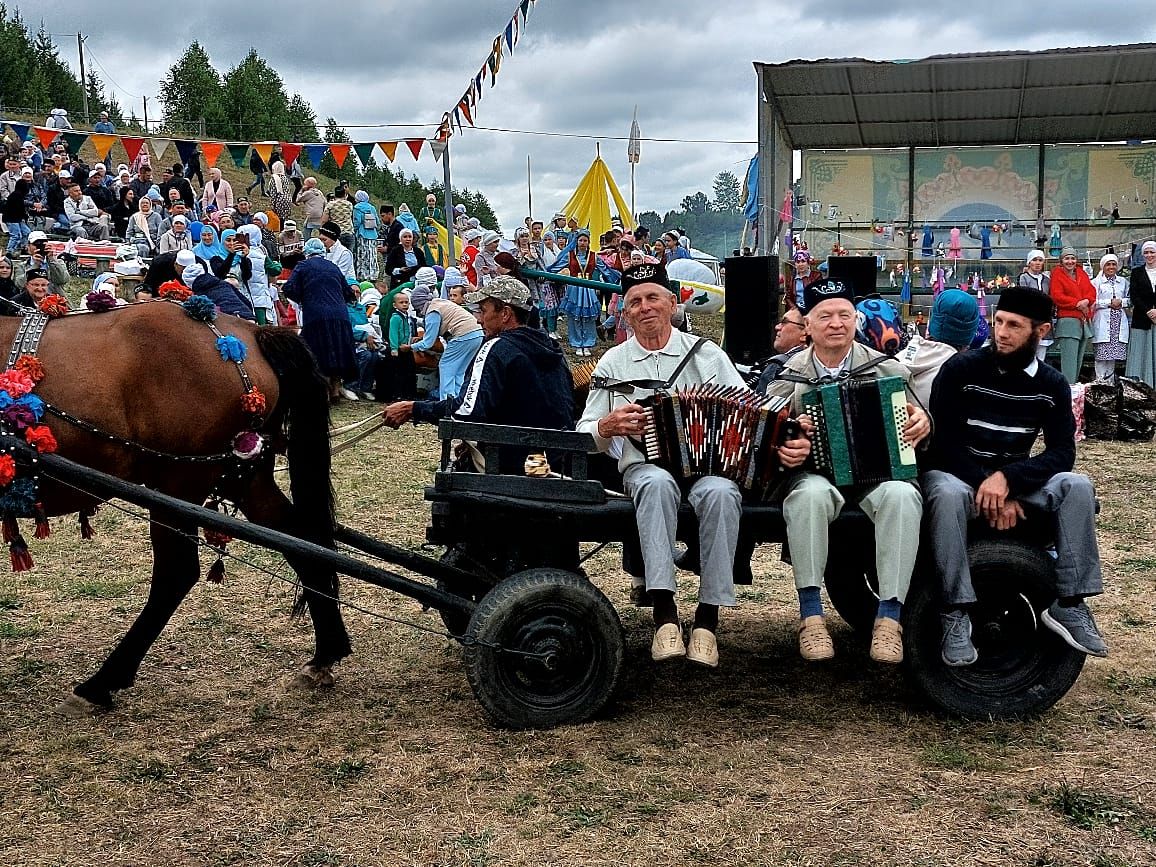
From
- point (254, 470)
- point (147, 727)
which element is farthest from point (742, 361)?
point (147, 727)

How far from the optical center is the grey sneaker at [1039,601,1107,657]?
429cm

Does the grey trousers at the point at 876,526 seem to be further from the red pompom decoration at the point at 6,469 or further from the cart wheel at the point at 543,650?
the red pompom decoration at the point at 6,469

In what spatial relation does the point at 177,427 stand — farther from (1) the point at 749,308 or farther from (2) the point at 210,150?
(2) the point at 210,150

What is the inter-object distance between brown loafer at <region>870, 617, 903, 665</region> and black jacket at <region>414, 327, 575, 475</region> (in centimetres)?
159

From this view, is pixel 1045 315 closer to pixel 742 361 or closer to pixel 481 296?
pixel 481 296

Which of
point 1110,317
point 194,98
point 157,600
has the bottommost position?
point 157,600

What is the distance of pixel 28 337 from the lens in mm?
4586

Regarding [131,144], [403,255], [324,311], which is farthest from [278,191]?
[324,311]

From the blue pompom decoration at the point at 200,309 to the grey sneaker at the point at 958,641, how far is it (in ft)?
10.9

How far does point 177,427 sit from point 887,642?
300cm

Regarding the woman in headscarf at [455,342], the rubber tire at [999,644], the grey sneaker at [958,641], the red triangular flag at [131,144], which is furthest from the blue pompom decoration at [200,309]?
the red triangular flag at [131,144]

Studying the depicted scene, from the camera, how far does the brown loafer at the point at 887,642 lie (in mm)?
4234

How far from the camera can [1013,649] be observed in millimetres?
4465

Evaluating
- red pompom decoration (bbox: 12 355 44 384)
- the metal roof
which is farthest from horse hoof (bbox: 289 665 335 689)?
the metal roof
